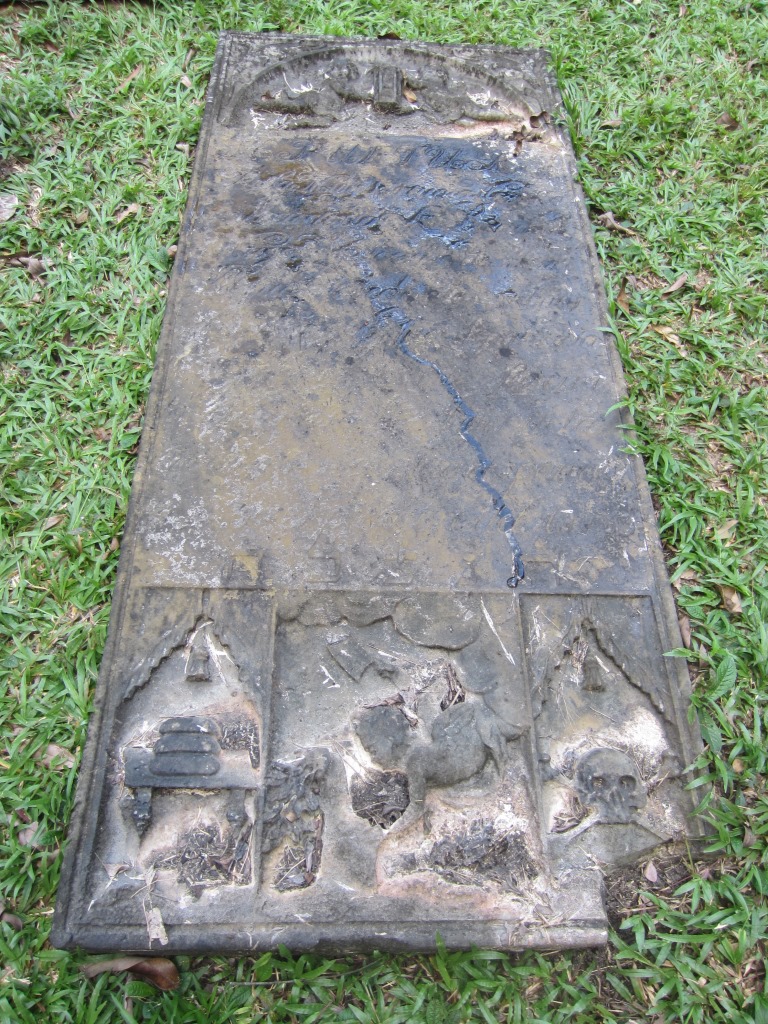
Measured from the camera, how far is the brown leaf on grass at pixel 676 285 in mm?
2676

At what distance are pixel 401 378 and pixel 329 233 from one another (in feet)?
2.12

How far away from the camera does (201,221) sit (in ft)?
8.20

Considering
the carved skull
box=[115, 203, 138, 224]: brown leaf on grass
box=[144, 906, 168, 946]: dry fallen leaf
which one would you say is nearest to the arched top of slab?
box=[115, 203, 138, 224]: brown leaf on grass

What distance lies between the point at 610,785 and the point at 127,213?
250cm

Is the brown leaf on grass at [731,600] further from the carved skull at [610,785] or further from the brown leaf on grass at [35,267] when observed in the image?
the brown leaf on grass at [35,267]

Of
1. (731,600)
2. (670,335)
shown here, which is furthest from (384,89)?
(731,600)

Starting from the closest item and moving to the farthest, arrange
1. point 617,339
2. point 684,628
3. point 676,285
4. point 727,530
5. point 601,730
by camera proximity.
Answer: point 601,730
point 684,628
point 727,530
point 617,339
point 676,285

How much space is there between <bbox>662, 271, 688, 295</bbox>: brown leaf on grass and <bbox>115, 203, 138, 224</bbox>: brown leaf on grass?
194 cm

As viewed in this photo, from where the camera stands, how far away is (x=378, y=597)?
6.18 ft

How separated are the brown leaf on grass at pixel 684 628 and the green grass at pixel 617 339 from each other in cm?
2

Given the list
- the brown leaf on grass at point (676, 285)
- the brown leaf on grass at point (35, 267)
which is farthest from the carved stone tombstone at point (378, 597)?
the brown leaf on grass at point (35, 267)

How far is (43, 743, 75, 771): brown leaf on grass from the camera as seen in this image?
5.96 ft

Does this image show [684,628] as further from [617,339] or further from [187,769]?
[187,769]

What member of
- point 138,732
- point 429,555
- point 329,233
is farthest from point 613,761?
point 329,233
